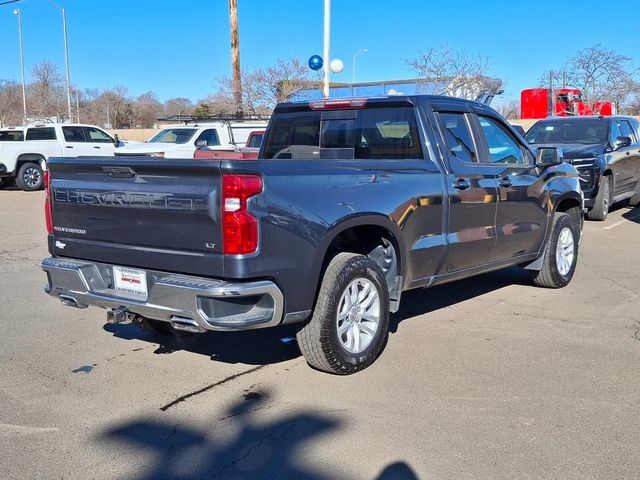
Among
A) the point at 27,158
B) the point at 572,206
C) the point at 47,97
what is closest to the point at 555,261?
the point at 572,206

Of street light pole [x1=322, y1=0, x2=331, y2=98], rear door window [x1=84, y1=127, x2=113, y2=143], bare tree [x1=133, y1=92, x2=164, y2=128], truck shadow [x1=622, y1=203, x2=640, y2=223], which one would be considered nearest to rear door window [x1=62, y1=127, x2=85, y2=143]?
Answer: rear door window [x1=84, y1=127, x2=113, y2=143]

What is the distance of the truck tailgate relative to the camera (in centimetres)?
398

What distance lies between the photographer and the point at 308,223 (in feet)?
13.9

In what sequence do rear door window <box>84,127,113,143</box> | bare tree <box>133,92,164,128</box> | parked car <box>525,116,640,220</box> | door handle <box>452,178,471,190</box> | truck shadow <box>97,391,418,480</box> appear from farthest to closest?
bare tree <box>133,92,164,128</box> → rear door window <box>84,127,113,143</box> → parked car <box>525,116,640,220</box> → door handle <box>452,178,471,190</box> → truck shadow <box>97,391,418,480</box>

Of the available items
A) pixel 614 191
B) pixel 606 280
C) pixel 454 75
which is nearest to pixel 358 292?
pixel 606 280

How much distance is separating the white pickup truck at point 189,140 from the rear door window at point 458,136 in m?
11.2

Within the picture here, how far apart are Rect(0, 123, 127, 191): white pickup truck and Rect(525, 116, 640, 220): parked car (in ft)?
42.2

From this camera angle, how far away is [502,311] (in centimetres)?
652

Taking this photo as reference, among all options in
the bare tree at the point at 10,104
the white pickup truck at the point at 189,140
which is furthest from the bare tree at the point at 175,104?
the white pickup truck at the point at 189,140

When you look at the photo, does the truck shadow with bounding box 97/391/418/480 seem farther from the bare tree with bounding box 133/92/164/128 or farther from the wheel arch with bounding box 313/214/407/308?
the bare tree with bounding box 133/92/164/128

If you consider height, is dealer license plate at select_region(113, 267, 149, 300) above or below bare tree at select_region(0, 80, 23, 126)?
below

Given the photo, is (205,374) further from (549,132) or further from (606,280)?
(549,132)

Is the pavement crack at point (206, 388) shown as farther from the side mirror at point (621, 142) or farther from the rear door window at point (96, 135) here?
the rear door window at point (96, 135)

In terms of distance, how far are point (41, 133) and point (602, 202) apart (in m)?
16.0
